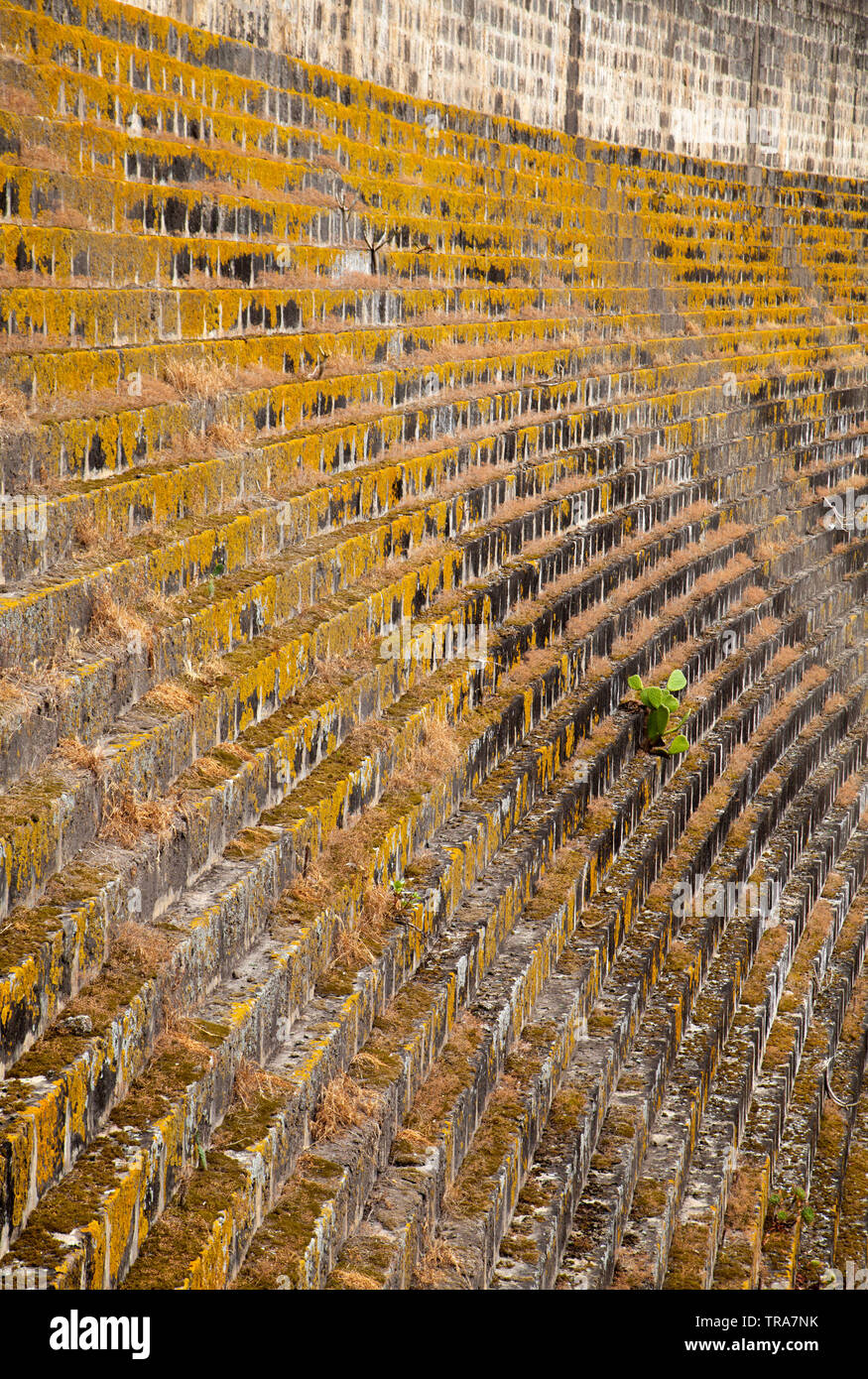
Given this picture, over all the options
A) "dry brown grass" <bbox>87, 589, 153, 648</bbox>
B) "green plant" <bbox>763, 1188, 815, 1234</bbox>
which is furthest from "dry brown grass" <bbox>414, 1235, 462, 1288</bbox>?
"green plant" <bbox>763, 1188, 815, 1234</bbox>

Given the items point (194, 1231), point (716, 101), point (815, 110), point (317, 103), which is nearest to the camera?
point (194, 1231)

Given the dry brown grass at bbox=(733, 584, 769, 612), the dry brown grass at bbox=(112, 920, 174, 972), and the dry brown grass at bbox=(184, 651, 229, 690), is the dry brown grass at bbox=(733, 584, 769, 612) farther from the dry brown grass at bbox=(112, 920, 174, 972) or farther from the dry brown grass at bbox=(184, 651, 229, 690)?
the dry brown grass at bbox=(112, 920, 174, 972)

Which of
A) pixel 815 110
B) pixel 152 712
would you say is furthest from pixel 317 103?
pixel 815 110

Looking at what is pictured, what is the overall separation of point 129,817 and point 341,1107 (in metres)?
0.96

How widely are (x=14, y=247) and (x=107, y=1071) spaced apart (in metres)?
3.54

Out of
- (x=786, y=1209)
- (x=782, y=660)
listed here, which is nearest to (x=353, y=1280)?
(x=786, y=1209)

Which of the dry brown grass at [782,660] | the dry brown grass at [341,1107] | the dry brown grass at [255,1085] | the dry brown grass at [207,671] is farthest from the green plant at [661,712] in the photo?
the dry brown grass at [255,1085]

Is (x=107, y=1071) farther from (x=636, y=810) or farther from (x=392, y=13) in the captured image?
(x=392, y=13)

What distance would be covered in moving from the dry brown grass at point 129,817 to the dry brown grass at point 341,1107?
Answer: 83 centimetres

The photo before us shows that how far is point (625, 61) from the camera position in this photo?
53.2 feet

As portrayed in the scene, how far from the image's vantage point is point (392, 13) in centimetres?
1166

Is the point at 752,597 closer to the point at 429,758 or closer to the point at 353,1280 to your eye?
the point at 429,758

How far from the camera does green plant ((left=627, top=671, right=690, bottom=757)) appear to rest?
741 cm

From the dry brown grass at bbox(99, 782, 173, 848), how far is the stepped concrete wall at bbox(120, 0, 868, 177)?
22.2ft
